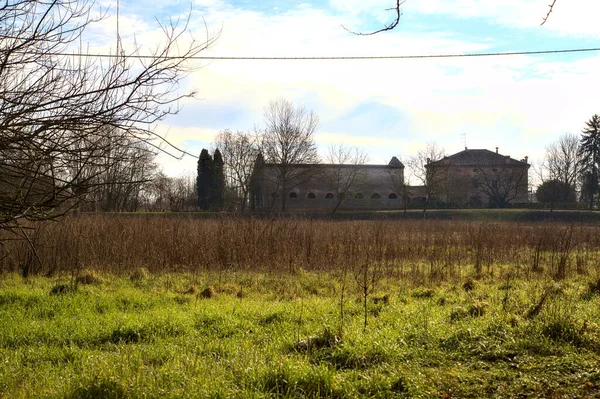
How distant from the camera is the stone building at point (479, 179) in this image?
175ft

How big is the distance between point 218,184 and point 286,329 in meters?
45.8

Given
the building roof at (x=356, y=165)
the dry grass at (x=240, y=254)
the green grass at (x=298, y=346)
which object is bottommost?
the green grass at (x=298, y=346)

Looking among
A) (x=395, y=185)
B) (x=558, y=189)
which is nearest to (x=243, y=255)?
(x=395, y=185)

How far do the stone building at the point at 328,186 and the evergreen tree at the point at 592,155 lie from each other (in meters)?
19.8

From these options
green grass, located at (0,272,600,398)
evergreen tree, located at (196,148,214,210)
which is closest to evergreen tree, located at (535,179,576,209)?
evergreen tree, located at (196,148,214,210)

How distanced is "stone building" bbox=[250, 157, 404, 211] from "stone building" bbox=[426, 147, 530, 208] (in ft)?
A: 14.0

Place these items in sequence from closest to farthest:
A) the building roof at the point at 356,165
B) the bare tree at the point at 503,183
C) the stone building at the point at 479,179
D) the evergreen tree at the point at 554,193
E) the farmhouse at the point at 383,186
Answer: the building roof at the point at 356,165 < the farmhouse at the point at 383,186 < the stone building at the point at 479,179 < the evergreen tree at the point at 554,193 < the bare tree at the point at 503,183

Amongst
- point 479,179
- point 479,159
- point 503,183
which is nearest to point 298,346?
point 503,183

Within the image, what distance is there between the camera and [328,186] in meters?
56.8

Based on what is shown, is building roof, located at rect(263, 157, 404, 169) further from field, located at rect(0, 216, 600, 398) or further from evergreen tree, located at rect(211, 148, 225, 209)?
field, located at rect(0, 216, 600, 398)

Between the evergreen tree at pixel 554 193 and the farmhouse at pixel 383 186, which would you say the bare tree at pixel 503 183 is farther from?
the evergreen tree at pixel 554 193

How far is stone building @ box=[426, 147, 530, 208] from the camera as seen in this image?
53250mm

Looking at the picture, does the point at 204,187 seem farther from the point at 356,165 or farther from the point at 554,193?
the point at 554,193

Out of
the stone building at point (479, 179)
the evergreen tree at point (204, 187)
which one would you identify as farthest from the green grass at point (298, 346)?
the stone building at point (479, 179)
